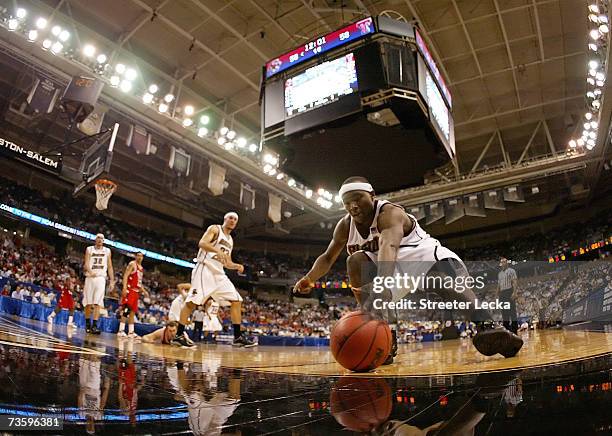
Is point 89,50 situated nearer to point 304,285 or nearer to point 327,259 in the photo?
point 327,259

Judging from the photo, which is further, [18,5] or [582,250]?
[582,250]

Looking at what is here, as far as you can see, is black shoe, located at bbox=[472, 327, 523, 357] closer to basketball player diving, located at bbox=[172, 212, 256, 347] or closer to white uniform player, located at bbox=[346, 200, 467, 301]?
white uniform player, located at bbox=[346, 200, 467, 301]

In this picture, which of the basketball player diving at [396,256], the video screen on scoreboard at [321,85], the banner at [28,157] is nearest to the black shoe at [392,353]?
the basketball player diving at [396,256]

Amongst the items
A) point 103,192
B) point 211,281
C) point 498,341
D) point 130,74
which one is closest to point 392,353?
point 498,341

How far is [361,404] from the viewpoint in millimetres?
1170

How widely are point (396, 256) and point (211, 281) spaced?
10.1ft

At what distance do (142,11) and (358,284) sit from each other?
35.2 feet

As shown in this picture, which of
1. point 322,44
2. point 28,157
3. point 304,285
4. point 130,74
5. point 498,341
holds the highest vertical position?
point 130,74

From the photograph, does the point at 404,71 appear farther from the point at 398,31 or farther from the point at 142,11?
the point at 142,11

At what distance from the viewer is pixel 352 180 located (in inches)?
112

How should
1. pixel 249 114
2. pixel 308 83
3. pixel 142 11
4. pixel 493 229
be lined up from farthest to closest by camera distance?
pixel 493 229, pixel 249 114, pixel 142 11, pixel 308 83

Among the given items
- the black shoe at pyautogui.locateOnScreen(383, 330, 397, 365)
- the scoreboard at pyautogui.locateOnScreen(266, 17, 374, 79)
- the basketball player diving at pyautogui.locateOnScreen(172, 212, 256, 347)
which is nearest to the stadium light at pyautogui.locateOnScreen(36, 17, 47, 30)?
the scoreboard at pyautogui.locateOnScreen(266, 17, 374, 79)

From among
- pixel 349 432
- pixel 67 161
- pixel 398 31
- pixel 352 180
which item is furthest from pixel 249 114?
pixel 349 432

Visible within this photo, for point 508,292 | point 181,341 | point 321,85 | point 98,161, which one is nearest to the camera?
point 181,341
